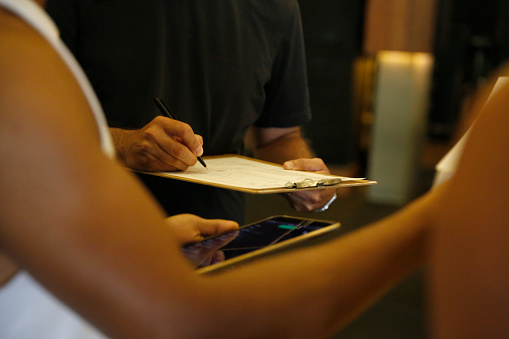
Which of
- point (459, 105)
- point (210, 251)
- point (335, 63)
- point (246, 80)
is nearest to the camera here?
point (210, 251)

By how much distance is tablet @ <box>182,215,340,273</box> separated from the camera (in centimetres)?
77

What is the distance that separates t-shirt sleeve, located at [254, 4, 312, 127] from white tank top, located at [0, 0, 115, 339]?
3.17ft

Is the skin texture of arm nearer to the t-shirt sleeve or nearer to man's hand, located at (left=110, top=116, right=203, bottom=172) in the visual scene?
the t-shirt sleeve

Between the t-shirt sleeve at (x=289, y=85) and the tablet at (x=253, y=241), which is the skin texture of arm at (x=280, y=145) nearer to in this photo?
the t-shirt sleeve at (x=289, y=85)

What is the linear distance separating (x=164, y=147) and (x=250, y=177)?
0.59 feet

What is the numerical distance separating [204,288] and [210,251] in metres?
0.29

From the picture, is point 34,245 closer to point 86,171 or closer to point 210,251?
point 86,171

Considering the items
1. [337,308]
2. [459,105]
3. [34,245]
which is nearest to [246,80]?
[337,308]

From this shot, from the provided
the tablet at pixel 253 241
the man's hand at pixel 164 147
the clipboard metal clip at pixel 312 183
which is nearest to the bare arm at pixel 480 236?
the tablet at pixel 253 241

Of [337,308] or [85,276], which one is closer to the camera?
[85,276]

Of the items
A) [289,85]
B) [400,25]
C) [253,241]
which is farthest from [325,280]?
[400,25]

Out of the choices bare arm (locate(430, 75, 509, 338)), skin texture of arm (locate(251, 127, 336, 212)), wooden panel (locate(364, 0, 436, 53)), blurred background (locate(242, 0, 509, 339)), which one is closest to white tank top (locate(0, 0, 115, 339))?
bare arm (locate(430, 75, 509, 338))

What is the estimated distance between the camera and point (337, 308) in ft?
1.93

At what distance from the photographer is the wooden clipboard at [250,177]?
36.5 inches
